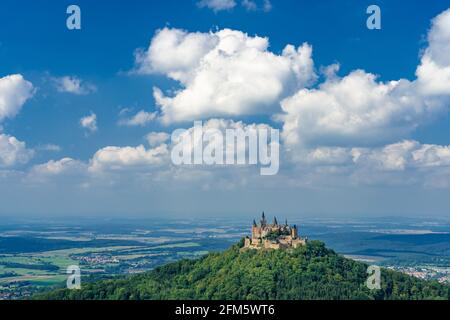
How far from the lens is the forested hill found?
5559cm

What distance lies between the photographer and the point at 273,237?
2606 inches

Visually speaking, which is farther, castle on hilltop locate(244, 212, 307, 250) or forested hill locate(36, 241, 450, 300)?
castle on hilltop locate(244, 212, 307, 250)

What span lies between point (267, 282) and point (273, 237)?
33.1 feet

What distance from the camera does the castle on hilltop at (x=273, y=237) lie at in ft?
214

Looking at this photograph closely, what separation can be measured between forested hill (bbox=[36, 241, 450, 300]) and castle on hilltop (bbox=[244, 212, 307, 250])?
4.17 feet

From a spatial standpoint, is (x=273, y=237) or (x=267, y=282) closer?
(x=267, y=282)

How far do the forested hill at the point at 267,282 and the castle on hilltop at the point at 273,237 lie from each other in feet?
4.17

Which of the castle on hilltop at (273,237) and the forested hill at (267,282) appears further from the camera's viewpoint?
the castle on hilltop at (273,237)

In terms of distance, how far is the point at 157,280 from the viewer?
222 feet

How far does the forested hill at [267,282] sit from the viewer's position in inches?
2189

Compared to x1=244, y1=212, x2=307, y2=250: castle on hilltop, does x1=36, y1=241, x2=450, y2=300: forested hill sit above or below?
below

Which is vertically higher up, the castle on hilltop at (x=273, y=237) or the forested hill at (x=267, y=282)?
the castle on hilltop at (x=273, y=237)
